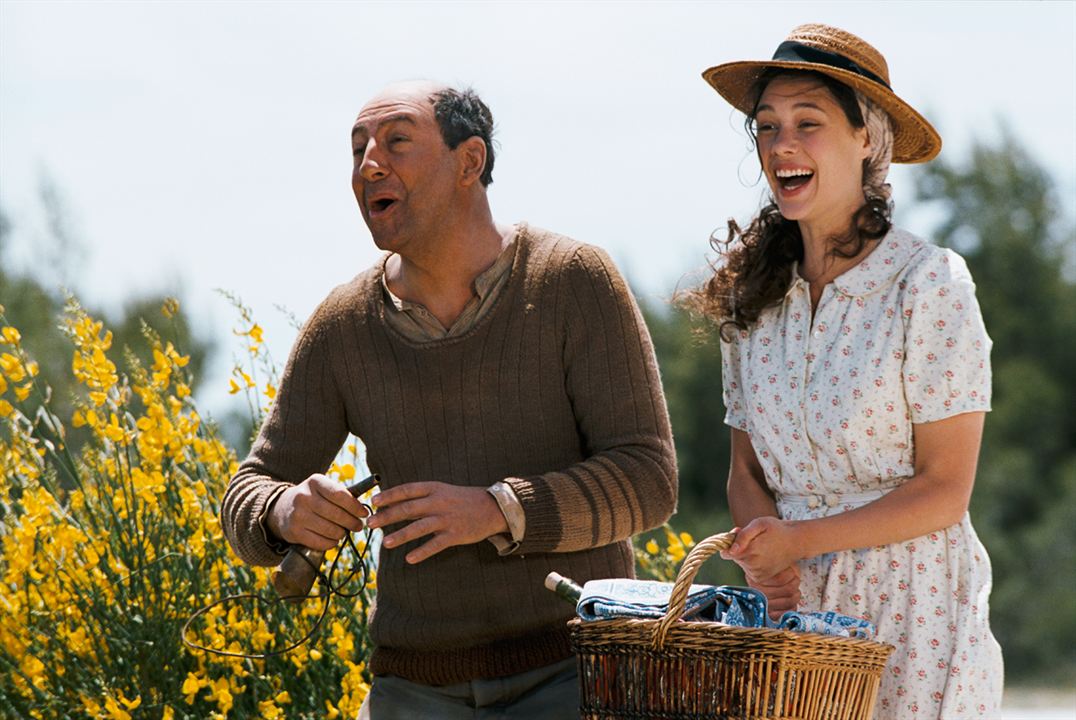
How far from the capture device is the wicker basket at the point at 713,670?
2.37m

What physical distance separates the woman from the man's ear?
1.53ft

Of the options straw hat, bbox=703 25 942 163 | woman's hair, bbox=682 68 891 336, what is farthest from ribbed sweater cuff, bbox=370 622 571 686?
straw hat, bbox=703 25 942 163

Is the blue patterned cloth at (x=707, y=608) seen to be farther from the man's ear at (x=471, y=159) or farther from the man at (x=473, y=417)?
the man's ear at (x=471, y=159)

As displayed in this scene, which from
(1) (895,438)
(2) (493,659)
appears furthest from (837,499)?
(2) (493,659)

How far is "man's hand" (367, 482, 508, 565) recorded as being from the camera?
8.86 ft

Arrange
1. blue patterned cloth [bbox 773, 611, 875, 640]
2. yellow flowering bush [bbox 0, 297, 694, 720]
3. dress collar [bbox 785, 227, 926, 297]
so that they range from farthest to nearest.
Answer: yellow flowering bush [bbox 0, 297, 694, 720]
dress collar [bbox 785, 227, 926, 297]
blue patterned cloth [bbox 773, 611, 875, 640]

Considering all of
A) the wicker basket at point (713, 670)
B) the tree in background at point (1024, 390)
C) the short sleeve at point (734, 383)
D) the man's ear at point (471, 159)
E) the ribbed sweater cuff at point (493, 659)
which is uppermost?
the man's ear at point (471, 159)

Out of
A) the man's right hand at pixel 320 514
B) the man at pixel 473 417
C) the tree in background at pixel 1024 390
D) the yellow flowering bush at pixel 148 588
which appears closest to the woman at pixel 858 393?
the man at pixel 473 417

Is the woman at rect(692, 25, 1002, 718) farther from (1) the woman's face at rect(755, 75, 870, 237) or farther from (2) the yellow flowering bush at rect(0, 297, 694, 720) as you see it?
(2) the yellow flowering bush at rect(0, 297, 694, 720)

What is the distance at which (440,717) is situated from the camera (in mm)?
2990

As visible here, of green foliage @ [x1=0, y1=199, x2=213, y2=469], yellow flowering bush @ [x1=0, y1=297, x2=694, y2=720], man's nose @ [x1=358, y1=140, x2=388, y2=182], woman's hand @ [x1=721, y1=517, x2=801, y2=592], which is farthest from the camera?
green foliage @ [x1=0, y1=199, x2=213, y2=469]

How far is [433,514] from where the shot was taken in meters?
2.72

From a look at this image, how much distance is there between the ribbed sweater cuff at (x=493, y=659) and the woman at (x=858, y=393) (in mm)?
398

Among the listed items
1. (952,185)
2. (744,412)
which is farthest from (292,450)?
(952,185)
